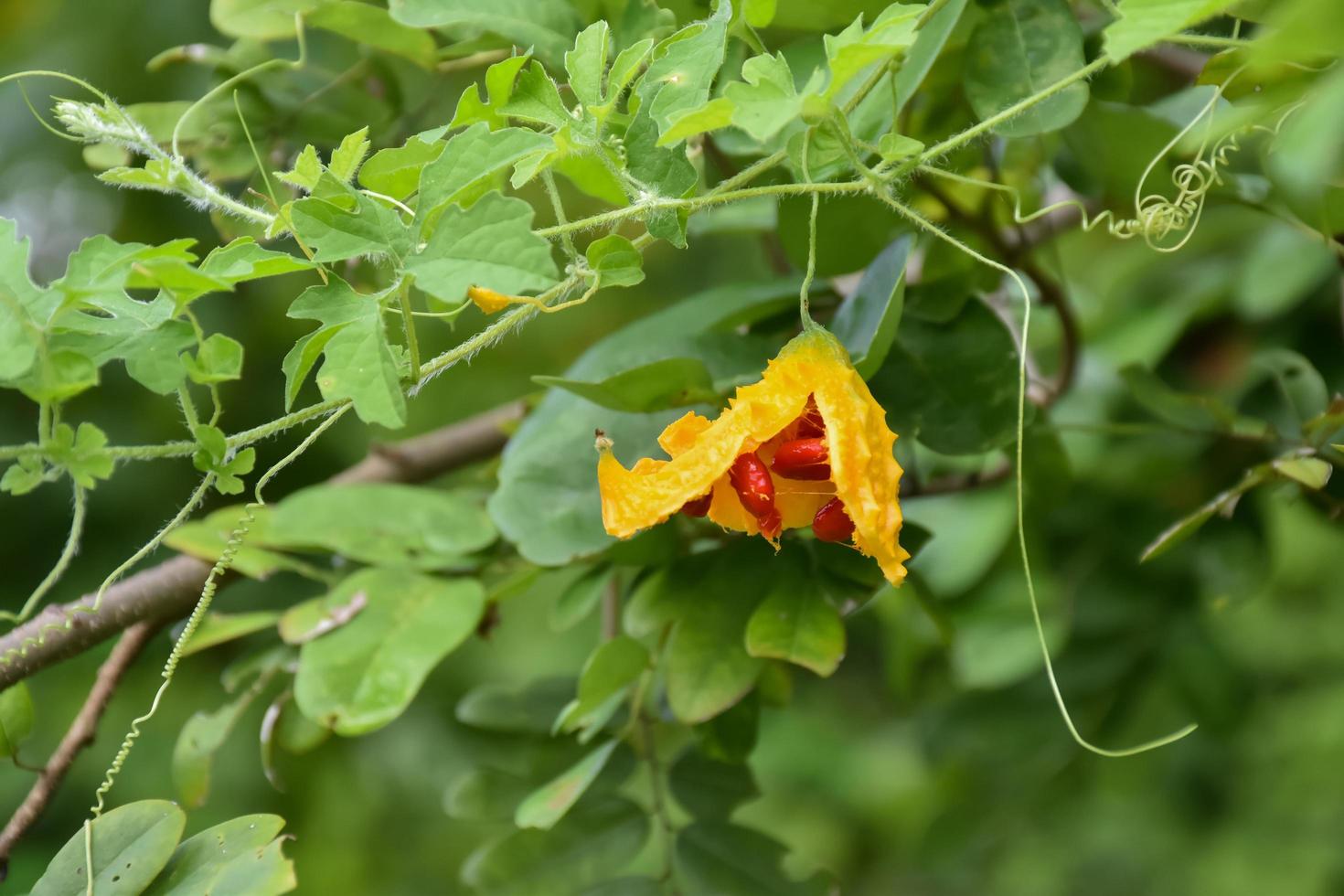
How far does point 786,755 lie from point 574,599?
1.34 m

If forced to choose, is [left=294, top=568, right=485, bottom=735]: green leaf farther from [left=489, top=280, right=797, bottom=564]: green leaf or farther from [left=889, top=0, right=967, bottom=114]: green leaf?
[left=889, top=0, right=967, bottom=114]: green leaf

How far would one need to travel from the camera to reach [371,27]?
29.5 inches

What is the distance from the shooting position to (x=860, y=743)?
6.70ft

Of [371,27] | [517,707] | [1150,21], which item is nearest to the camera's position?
[1150,21]

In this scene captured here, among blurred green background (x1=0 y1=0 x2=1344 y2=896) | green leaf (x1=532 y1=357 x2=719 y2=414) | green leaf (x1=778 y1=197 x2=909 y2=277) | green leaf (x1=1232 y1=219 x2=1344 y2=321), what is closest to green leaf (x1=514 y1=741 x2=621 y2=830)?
blurred green background (x1=0 y1=0 x2=1344 y2=896)

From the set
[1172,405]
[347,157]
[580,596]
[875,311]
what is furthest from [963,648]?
[347,157]

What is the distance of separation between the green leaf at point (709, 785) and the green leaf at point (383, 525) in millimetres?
204

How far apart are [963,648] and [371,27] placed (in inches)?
28.9

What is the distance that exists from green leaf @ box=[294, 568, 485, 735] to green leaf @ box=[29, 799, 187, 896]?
0.11 metres

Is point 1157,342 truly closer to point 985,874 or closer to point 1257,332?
point 1257,332

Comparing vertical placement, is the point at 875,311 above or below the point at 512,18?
below

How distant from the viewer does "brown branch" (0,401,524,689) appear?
66cm

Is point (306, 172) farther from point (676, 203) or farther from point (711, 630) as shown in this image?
point (711, 630)

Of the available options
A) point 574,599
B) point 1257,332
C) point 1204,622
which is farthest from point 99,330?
point 1257,332
